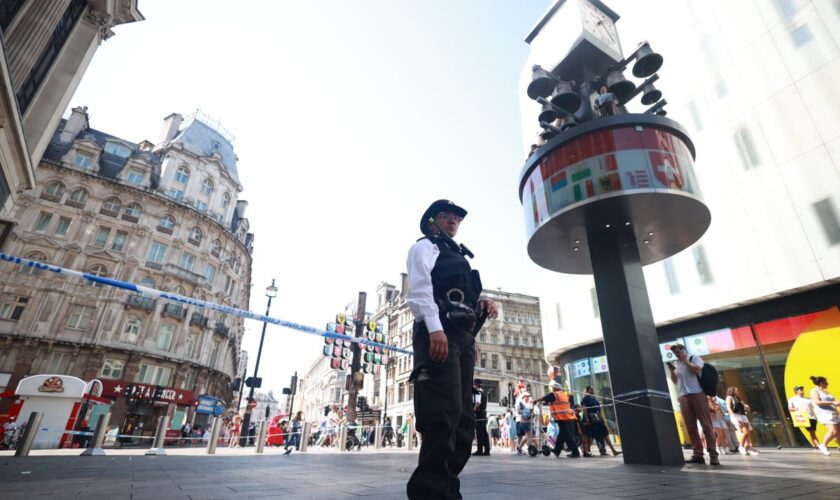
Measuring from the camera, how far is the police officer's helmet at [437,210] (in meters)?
3.42

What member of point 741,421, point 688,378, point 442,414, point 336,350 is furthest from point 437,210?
point 336,350

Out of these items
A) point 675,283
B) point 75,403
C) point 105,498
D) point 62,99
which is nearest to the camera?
point 105,498

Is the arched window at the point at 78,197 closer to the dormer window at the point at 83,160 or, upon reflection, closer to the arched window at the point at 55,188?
the arched window at the point at 55,188

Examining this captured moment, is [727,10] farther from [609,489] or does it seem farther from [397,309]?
[397,309]

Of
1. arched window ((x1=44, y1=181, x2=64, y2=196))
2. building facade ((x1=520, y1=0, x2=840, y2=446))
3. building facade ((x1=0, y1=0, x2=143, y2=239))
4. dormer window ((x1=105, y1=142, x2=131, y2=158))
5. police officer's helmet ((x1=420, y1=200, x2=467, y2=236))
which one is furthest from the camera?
dormer window ((x1=105, y1=142, x2=131, y2=158))

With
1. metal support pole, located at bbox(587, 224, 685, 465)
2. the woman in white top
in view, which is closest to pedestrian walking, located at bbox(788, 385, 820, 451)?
the woman in white top

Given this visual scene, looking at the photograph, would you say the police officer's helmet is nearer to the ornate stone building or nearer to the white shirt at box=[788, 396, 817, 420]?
the white shirt at box=[788, 396, 817, 420]

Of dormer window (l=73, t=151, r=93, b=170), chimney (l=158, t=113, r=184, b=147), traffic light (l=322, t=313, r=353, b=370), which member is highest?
chimney (l=158, t=113, r=184, b=147)

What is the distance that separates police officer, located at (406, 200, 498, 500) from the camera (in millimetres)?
2367

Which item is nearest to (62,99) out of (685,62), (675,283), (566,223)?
(566,223)

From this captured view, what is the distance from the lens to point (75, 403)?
1530 cm

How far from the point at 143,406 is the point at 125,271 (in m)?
10.7

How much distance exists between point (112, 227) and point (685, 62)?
4107cm

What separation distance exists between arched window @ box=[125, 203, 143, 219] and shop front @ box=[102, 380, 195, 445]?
1374 centimetres
